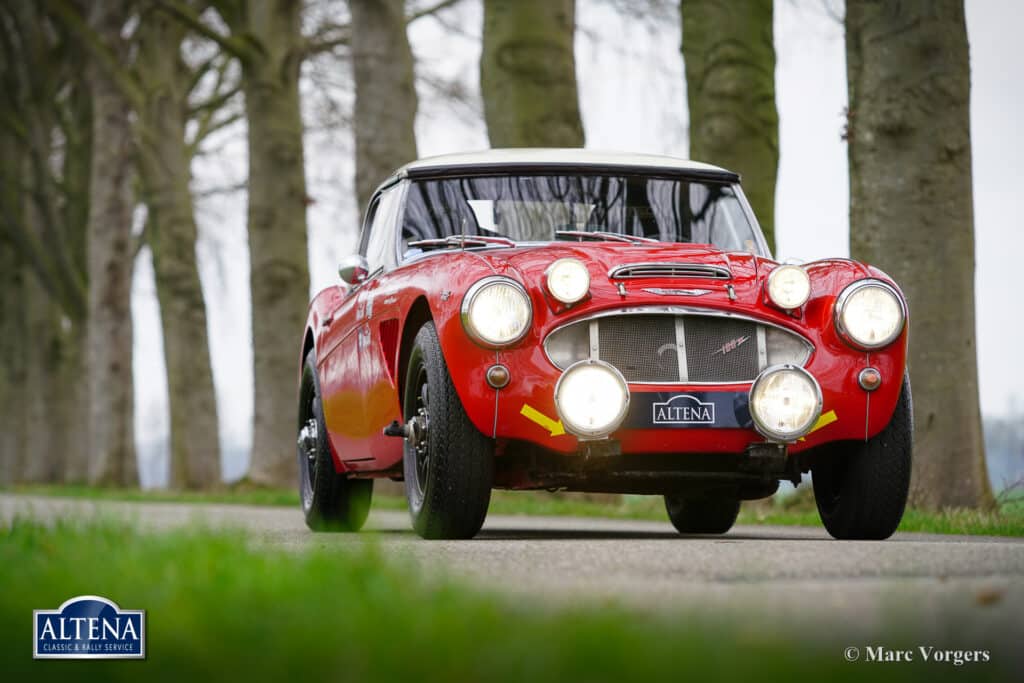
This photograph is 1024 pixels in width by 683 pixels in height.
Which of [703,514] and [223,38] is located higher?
[223,38]

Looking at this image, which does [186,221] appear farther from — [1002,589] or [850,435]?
[1002,589]

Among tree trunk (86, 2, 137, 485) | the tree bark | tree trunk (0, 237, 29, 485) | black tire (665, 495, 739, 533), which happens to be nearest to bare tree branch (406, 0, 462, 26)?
the tree bark

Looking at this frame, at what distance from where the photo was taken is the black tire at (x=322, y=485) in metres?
8.34

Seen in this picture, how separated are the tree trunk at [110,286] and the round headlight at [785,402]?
19.5 meters

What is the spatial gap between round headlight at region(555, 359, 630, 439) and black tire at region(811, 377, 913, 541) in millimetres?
1147

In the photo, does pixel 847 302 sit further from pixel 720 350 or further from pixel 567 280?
pixel 567 280

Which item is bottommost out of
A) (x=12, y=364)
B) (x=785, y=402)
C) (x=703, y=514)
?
(x=703, y=514)

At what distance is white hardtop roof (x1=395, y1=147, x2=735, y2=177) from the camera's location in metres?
7.38

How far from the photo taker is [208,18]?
83.8ft

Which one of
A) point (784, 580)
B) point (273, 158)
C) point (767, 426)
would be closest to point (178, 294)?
point (273, 158)

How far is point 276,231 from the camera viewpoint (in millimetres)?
18016

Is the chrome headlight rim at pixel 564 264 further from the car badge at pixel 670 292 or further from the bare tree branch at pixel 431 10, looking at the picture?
the bare tree branch at pixel 431 10

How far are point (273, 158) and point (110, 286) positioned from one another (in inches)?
269

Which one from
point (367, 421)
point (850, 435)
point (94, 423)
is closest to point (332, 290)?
point (367, 421)
